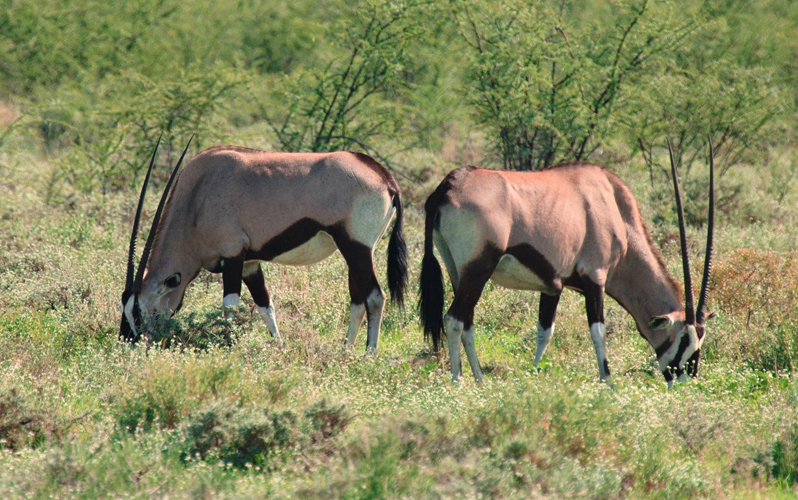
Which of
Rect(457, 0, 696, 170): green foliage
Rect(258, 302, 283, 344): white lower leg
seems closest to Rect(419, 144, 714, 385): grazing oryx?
Rect(258, 302, 283, 344): white lower leg

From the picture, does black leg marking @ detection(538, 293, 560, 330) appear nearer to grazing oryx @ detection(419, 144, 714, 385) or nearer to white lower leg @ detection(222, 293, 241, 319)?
grazing oryx @ detection(419, 144, 714, 385)

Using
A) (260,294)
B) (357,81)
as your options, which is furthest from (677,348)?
(357,81)

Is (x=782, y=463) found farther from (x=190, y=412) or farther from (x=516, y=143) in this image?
(x=516, y=143)

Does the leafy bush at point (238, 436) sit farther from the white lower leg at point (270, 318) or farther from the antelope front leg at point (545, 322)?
the antelope front leg at point (545, 322)

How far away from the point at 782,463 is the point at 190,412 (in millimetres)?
3508

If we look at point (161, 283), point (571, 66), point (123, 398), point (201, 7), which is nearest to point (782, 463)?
point (123, 398)

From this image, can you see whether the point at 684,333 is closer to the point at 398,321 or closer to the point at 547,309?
the point at 547,309

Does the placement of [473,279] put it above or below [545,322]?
above

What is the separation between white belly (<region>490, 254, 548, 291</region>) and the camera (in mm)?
6875

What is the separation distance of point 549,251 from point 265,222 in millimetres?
2482

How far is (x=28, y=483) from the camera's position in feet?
14.1

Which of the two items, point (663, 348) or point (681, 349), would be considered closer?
point (681, 349)

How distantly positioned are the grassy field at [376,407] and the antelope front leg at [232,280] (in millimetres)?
231

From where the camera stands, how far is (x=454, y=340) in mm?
6832
